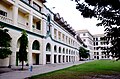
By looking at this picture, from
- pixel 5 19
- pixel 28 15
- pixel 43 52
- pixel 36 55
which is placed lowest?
pixel 36 55

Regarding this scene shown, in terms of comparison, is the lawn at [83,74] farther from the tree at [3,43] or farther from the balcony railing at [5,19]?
the balcony railing at [5,19]

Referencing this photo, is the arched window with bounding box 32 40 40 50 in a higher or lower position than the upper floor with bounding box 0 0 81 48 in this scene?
lower

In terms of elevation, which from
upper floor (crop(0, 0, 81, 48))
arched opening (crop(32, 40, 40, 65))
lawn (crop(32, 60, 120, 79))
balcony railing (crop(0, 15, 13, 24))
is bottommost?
lawn (crop(32, 60, 120, 79))

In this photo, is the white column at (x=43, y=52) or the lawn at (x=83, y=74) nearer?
the lawn at (x=83, y=74)

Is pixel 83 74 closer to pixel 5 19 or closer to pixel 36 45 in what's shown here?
pixel 5 19

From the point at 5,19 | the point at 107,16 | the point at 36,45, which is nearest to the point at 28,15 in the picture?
the point at 36,45

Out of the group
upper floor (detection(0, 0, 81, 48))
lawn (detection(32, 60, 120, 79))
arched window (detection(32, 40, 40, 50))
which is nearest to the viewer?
lawn (detection(32, 60, 120, 79))

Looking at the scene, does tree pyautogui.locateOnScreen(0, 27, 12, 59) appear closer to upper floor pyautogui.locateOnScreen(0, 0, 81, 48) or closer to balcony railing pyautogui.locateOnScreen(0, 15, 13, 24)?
upper floor pyautogui.locateOnScreen(0, 0, 81, 48)

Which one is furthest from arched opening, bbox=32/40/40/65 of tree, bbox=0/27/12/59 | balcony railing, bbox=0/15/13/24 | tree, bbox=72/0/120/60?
tree, bbox=72/0/120/60

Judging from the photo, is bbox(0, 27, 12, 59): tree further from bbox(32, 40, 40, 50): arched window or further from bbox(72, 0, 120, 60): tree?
bbox(32, 40, 40, 50): arched window

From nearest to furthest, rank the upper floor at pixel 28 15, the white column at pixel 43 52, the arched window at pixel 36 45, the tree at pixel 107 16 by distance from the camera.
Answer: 1. the tree at pixel 107 16
2. the upper floor at pixel 28 15
3. the arched window at pixel 36 45
4. the white column at pixel 43 52

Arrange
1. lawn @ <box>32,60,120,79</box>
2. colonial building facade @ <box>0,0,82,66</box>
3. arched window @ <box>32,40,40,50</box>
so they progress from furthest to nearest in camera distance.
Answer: arched window @ <box>32,40,40,50</box> → colonial building facade @ <box>0,0,82,66</box> → lawn @ <box>32,60,120,79</box>

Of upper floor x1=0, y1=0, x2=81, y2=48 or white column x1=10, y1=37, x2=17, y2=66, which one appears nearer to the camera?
white column x1=10, y1=37, x2=17, y2=66

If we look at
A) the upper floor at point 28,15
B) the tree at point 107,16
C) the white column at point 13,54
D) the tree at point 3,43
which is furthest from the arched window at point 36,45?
the tree at point 107,16
